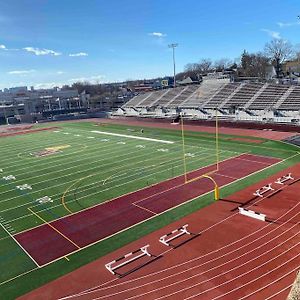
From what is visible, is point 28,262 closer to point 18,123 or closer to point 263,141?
point 263,141

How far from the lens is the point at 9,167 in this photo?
30.2 metres

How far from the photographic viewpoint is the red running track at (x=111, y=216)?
15023 millimetres

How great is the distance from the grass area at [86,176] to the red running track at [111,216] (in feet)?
1.95

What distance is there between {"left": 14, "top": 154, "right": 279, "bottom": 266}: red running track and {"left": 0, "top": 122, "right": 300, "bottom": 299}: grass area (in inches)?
23.4

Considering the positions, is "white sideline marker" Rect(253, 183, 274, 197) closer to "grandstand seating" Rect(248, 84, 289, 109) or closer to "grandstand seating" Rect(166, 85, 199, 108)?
"grandstand seating" Rect(248, 84, 289, 109)

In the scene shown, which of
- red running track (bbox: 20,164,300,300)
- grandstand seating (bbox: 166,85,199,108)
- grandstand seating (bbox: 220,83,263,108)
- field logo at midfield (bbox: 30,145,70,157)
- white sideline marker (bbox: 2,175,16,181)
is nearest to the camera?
red running track (bbox: 20,164,300,300)

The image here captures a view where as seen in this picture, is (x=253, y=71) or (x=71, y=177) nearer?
(x=71, y=177)

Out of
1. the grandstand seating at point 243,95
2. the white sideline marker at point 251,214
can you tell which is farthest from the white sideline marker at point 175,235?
the grandstand seating at point 243,95

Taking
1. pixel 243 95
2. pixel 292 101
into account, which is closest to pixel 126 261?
pixel 292 101

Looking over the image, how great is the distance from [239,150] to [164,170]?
9.14 metres

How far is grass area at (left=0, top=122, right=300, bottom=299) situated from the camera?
13875 mm

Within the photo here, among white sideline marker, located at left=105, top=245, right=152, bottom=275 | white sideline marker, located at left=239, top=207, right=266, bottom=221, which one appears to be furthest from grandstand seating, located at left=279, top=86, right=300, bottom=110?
white sideline marker, located at left=105, top=245, right=152, bottom=275

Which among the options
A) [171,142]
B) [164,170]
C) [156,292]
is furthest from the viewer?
[171,142]

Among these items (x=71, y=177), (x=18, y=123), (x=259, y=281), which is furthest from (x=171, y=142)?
(x=18, y=123)
